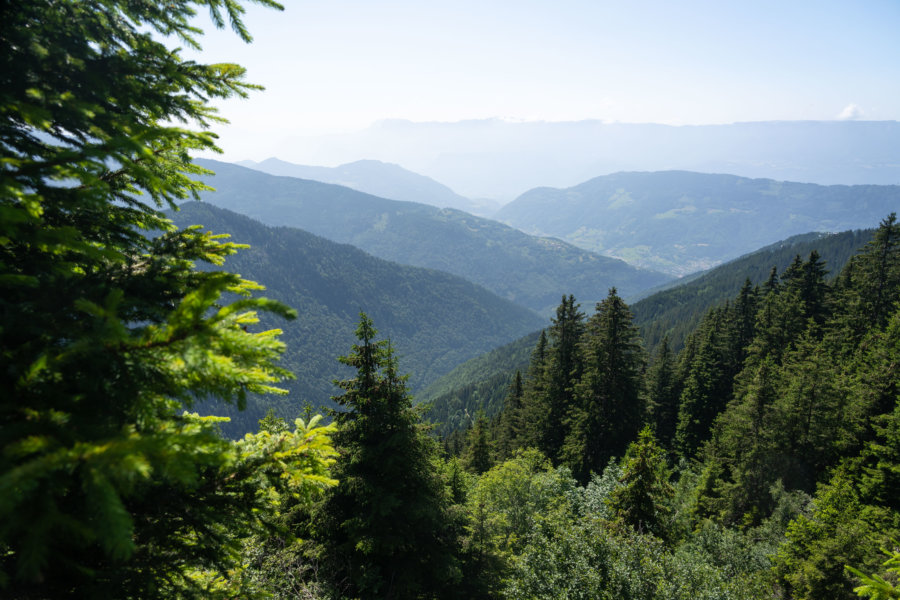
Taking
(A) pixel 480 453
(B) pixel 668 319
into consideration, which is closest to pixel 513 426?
(A) pixel 480 453

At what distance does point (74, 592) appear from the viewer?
3666mm

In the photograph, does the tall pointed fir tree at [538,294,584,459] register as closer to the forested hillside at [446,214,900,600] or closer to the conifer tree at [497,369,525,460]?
the forested hillside at [446,214,900,600]

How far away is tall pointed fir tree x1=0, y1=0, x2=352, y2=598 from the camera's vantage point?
88.0 inches

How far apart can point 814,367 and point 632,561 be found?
997 inches

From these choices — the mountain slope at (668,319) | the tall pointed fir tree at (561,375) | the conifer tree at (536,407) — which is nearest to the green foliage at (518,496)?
the tall pointed fir tree at (561,375)

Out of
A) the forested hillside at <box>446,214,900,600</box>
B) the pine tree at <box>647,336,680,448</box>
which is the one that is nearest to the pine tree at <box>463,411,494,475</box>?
the forested hillside at <box>446,214,900,600</box>

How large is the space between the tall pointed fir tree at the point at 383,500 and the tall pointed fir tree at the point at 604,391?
2041 centimetres

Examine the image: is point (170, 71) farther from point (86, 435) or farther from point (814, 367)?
point (814, 367)

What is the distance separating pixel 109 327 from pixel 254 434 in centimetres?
376

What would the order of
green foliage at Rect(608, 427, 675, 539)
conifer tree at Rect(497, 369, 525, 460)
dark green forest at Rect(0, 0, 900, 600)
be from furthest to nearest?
conifer tree at Rect(497, 369, 525, 460) < green foliage at Rect(608, 427, 675, 539) < dark green forest at Rect(0, 0, 900, 600)

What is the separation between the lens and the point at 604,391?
30.9m

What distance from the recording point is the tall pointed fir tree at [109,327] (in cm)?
224

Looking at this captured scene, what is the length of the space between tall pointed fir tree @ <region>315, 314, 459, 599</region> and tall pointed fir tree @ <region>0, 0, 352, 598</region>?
6552 millimetres

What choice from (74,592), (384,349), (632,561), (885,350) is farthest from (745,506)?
(74,592)
